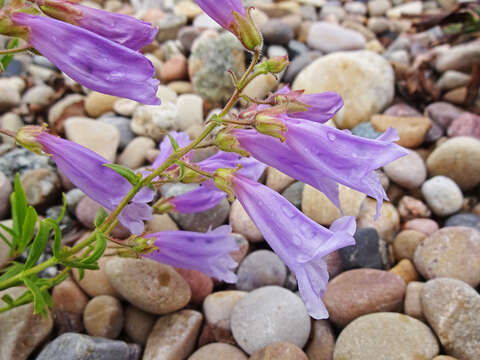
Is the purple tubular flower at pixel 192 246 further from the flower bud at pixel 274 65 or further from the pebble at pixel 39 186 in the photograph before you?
the pebble at pixel 39 186

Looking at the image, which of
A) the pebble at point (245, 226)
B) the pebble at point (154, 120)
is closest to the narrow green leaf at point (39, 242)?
the pebble at point (245, 226)

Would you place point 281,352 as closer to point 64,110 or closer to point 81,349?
point 81,349

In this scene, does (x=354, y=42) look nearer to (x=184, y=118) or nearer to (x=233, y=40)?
(x=233, y=40)

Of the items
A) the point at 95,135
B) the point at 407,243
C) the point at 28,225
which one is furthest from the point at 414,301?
the point at 95,135

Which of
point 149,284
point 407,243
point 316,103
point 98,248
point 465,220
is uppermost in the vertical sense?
point 316,103

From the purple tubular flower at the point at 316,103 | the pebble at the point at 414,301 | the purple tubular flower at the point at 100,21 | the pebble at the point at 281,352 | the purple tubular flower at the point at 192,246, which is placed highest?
the purple tubular flower at the point at 100,21
